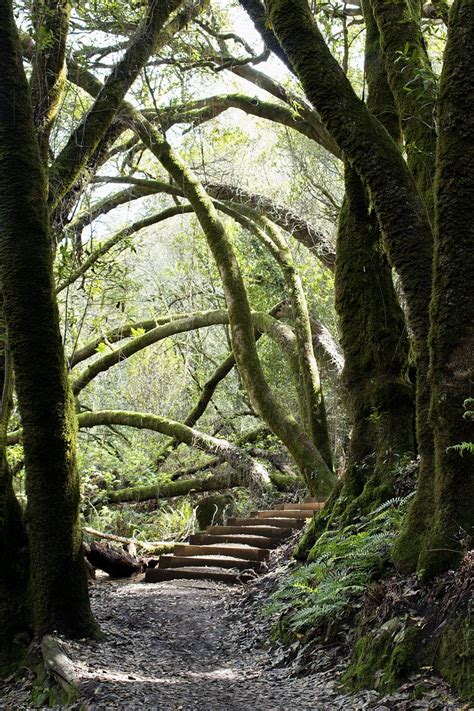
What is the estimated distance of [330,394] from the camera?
17.6 metres

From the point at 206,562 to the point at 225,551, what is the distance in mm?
356

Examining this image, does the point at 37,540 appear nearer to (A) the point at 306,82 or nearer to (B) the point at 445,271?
(B) the point at 445,271

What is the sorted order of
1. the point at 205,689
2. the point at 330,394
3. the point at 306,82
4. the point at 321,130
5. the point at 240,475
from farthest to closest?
the point at 330,394 < the point at 240,475 < the point at 321,130 < the point at 306,82 < the point at 205,689

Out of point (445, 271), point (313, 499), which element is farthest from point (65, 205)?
point (313, 499)

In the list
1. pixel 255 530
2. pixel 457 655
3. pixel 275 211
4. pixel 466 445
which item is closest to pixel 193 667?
pixel 457 655

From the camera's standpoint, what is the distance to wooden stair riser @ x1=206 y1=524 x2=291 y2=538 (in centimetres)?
1066

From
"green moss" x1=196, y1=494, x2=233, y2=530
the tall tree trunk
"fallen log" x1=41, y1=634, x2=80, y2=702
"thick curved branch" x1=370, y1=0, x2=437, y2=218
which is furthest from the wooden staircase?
"thick curved branch" x1=370, y1=0, x2=437, y2=218

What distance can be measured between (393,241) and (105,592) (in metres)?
6.02

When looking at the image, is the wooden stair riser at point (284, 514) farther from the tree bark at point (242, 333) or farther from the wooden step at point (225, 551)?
the wooden step at point (225, 551)

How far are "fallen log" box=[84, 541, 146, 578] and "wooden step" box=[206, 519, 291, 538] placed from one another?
140 cm

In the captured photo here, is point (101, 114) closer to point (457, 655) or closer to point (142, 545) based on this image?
point (457, 655)

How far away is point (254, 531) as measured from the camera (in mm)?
11031

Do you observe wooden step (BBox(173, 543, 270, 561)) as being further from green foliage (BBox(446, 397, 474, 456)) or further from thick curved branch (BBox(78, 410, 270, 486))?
green foliage (BBox(446, 397, 474, 456))

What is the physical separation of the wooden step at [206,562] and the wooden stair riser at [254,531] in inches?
34.3
